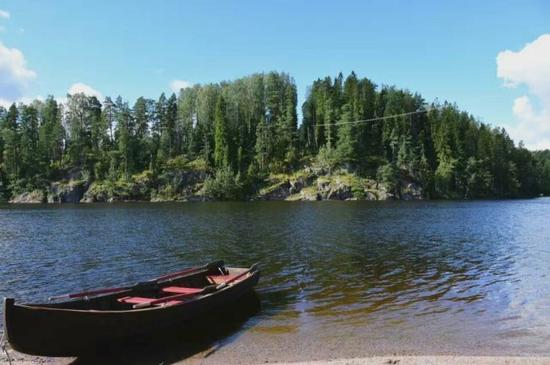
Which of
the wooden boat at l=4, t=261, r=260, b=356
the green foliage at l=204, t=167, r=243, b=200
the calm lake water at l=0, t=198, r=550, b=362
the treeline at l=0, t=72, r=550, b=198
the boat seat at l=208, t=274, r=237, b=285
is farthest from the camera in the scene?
the treeline at l=0, t=72, r=550, b=198

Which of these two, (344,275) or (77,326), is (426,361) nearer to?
(77,326)

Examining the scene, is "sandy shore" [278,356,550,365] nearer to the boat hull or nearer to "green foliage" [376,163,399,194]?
the boat hull

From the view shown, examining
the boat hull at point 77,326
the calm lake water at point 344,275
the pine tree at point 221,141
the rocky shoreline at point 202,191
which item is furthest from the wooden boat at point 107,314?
the pine tree at point 221,141

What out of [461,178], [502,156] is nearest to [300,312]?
[461,178]

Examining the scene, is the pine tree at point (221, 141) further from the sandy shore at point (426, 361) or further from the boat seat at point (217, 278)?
the sandy shore at point (426, 361)

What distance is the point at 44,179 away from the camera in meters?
138

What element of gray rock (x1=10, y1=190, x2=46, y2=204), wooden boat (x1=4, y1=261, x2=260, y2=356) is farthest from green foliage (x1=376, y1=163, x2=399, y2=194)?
wooden boat (x1=4, y1=261, x2=260, y2=356)

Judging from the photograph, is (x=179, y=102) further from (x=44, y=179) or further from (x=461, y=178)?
(x=461, y=178)

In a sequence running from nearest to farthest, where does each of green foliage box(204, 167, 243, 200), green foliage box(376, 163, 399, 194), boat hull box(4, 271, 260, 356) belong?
boat hull box(4, 271, 260, 356)
green foliage box(204, 167, 243, 200)
green foliage box(376, 163, 399, 194)

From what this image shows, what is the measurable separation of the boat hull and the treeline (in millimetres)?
113285

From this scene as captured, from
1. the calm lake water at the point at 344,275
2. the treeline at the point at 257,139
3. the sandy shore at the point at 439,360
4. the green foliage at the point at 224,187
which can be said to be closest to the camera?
the sandy shore at the point at 439,360

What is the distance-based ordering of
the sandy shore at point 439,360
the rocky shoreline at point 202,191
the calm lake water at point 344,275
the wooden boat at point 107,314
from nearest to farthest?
the wooden boat at point 107,314 → the sandy shore at point 439,360 → the calm lake water at point 344,275 → the rocky shoreline at point 202,191

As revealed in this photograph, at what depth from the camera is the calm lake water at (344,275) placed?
15.9m

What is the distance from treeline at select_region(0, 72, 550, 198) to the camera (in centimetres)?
13825
